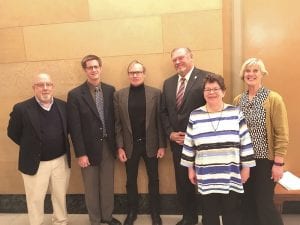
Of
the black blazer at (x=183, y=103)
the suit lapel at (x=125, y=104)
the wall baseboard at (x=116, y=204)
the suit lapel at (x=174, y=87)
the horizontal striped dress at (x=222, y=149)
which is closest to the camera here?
the horizontal striped dress at (x=222, y=149)

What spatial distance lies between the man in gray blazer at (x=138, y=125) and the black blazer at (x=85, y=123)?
18 cm

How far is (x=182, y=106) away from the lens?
2.95 metres

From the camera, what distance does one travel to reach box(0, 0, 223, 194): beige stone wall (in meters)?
3.16

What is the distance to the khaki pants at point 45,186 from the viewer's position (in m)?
2.98

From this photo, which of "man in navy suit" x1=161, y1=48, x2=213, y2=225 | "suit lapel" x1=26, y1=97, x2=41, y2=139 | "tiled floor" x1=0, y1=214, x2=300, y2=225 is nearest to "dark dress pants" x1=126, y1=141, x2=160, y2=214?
"tiled floor" x1=0, y1=214, x2=300, y2=225

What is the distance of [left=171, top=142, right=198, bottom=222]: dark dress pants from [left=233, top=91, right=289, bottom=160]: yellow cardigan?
2.86 ft

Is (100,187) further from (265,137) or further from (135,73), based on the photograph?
(265,137)

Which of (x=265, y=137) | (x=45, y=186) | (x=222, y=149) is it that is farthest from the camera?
(x=45, y=186)

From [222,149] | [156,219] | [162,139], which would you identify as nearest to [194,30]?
[162,139]

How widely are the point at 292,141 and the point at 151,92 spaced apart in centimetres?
158

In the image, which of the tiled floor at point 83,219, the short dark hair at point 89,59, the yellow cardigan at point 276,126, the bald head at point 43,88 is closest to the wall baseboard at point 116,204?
the tiled floor at point 83,219

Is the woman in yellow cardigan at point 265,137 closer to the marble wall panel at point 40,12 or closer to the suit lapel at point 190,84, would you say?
the suit lapel at point 190,84

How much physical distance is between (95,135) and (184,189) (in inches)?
39.8

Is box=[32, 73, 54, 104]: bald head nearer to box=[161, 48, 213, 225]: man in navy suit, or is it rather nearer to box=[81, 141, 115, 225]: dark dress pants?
box=[81, 141, 115, 225]: dark dress pants
